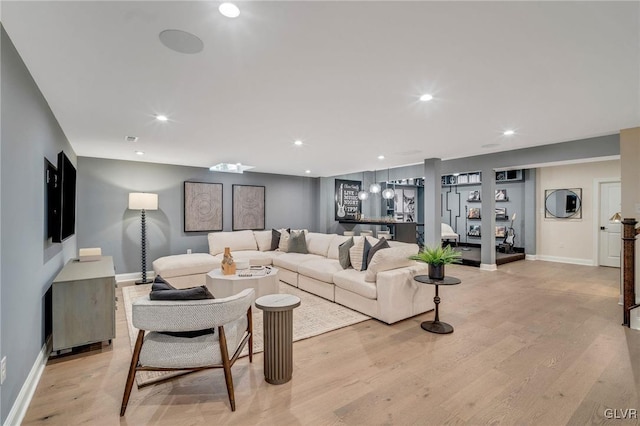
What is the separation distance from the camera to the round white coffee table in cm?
394

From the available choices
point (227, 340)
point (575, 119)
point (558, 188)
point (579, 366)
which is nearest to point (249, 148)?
point (227, 340)

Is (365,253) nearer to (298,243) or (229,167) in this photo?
(298,243)

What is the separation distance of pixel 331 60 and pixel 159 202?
5434 mm

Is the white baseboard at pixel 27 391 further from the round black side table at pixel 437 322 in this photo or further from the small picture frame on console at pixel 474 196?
the small picture frame on console at pixel 474 196

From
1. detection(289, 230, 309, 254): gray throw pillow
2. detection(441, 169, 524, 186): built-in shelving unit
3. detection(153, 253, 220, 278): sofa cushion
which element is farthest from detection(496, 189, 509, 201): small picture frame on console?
detection(153, 253, 220, 278): sofa cushion

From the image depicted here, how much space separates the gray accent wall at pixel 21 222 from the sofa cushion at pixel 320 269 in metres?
3.08

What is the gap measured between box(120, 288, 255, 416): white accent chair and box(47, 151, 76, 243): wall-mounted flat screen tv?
1689mm

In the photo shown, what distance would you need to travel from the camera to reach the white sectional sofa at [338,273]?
3545 millimetres

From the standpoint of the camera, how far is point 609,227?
22.6 ft

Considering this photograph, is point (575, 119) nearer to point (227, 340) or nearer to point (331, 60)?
point (331, 60)

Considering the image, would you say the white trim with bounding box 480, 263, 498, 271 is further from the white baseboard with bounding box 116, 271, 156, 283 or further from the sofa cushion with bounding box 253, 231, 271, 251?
the white baseboard with bounding box 116, 271, 156, 283

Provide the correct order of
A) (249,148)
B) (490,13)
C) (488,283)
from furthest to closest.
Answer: (488,283) → (249,148) → (490,13)

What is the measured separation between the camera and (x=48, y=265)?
9.47 ft

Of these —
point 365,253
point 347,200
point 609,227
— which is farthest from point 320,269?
point 609,227
